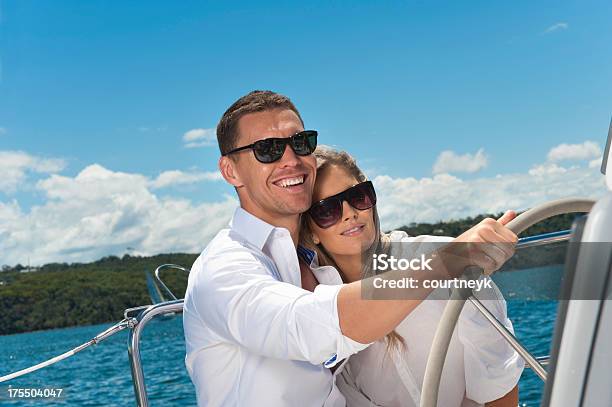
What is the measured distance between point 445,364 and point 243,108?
2.58 ft

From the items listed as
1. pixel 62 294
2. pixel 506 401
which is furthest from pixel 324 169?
pixel 62 294

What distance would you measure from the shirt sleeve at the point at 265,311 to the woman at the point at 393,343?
0.23m

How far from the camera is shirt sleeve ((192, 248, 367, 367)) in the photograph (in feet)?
4.28

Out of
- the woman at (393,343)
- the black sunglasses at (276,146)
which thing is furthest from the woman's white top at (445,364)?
the black sunglasses at (276,146)

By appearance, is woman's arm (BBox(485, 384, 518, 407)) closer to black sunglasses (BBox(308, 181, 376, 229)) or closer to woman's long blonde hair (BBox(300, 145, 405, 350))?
woman's long blonde hair (BBox(300, 145, 405, 350))

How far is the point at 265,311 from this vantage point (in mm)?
1393

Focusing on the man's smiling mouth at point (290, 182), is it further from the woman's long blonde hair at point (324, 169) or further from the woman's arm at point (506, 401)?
the woman's arm at point (506, 401)

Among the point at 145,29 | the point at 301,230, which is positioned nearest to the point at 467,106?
the point at 145,29

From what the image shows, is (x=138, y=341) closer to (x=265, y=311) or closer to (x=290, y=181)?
(x=290, y=181)

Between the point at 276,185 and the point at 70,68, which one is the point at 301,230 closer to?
the point at 276,185

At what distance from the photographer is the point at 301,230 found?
80.6 inches

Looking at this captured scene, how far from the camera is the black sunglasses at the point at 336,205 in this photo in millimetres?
1970

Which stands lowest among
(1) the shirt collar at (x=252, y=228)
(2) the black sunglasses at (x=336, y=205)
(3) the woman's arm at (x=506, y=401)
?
(3) the woman's arm at (x=506, y=401)

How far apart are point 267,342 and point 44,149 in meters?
68.3
